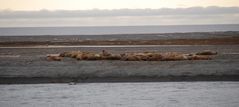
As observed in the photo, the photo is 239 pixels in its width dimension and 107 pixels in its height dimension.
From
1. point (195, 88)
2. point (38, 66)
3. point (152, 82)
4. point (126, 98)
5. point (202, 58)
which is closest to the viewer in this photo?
point (126, 98)

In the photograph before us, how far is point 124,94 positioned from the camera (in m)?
23.5

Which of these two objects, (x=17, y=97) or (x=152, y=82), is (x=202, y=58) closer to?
(x=152, y=82)

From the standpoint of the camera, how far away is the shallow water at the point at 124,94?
70.0 feet

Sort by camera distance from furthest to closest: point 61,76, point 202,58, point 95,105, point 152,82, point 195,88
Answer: point 202,58, point 61,76, point 152,82, point 195,88, point 95,105

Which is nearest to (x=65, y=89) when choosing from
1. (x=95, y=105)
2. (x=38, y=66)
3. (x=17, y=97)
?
(x=17, y=97)

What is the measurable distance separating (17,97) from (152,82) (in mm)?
6519

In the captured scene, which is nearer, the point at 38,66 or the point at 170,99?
the point at 170,99

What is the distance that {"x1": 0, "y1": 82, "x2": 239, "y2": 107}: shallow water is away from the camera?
840 inches

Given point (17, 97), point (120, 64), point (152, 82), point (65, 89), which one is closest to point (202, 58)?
point (120, 64)

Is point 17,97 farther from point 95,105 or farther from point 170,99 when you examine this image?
point 170,99

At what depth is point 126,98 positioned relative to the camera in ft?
74.0

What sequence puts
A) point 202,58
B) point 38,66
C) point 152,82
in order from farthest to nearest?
point 202,58 < point 38,66 < point 152,82

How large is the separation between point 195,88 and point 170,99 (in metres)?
2.87

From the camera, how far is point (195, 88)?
2472 cm
